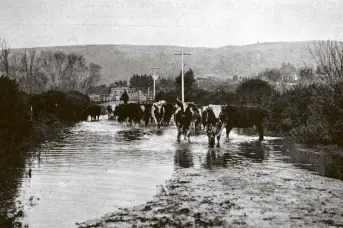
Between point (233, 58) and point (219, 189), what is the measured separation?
158 metres

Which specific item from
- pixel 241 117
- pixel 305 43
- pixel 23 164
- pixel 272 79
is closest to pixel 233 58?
pixel 305 43

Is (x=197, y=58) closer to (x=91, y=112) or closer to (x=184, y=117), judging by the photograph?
(x=91, y=112)

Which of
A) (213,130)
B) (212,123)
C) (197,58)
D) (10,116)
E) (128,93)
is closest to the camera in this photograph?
(10,116)

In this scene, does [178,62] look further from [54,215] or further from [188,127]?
[54,215]

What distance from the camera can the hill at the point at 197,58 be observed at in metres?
157

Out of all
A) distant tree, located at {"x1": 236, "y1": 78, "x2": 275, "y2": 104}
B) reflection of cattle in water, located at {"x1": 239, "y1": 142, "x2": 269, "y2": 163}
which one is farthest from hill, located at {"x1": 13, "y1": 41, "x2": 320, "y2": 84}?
reflection of cattle in water, located at {"x1": 239, "y1": 142, "x2": 269, "y2": 163}

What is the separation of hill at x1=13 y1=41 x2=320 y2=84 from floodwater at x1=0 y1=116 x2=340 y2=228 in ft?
434

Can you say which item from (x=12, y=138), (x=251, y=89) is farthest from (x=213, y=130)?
(x=251, y=89)

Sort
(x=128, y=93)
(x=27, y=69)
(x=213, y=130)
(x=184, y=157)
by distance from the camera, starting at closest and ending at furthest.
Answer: (x=184, y=157), (x=213, y=130), (x=27, y=69), (x=128, y=93)

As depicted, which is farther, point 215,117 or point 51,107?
point 51,107

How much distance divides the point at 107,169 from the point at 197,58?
528 feet

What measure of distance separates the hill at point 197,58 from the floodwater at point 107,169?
132m

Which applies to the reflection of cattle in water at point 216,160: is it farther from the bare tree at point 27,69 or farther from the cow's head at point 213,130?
the bare tree at point 27,69

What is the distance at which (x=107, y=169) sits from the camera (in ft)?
47.0
